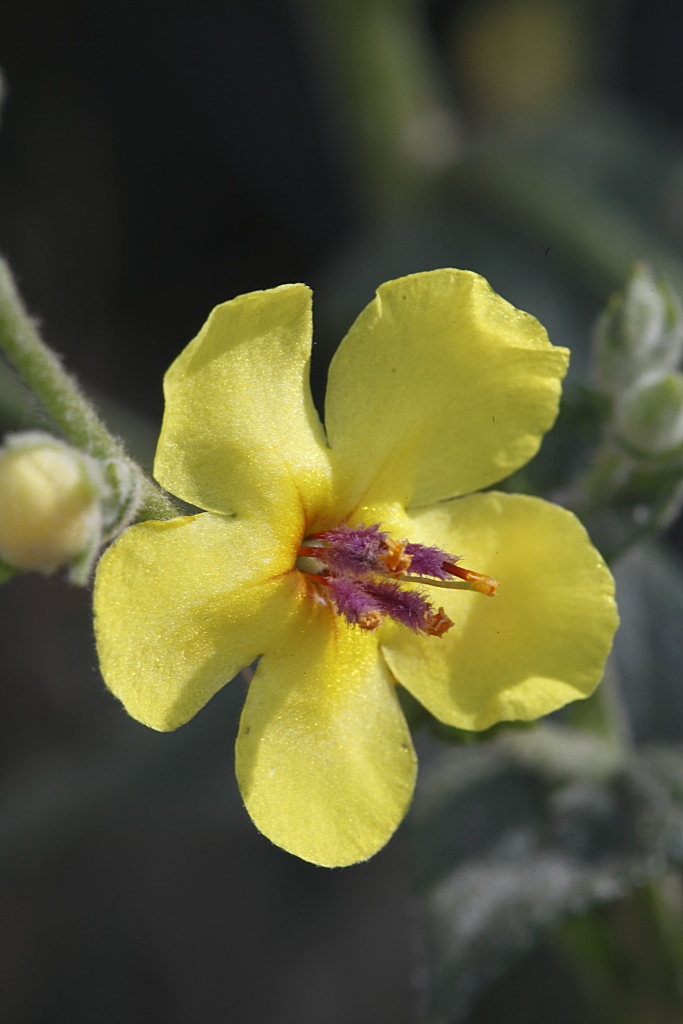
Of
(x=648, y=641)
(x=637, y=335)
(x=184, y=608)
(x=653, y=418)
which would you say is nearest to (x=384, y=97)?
(x=648, y=641)

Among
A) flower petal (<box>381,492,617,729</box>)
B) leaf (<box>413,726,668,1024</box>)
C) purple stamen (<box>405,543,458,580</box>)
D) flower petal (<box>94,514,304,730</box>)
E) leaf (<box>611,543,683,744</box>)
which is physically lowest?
leaf (<box>611,543,683,744</box>)

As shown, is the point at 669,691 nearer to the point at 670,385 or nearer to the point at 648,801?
the point at 648,801

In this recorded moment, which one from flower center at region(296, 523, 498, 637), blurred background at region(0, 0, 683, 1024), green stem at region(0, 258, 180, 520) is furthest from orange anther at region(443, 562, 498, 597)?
blurred background at region(0, 0, 683, 1024)

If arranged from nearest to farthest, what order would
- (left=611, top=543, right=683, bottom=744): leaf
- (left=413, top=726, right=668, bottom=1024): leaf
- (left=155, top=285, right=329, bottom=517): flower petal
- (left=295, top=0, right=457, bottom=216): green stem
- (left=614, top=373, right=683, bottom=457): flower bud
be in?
(left=155, top=285, right=329, bottom=517): flower petal
(left=614, top=373, right=683, bottom=457): flower bud
(left=413, top=726, right=668, bottom=1024): leaf
(left=611, top=543, right=683, bottom=744): leaf
(left=295, top=0, right=457, bottom=216): green stem

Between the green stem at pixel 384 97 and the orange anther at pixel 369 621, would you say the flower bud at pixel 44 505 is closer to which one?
the orange anther at pixel 369 621

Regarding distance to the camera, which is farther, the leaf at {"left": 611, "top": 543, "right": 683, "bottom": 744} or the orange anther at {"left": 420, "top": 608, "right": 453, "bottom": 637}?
the leaf at {"left": 611, "top": 543, "right": 683, "bottom": 744}

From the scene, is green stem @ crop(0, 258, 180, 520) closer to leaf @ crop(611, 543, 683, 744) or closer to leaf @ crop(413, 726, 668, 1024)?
leaf @ crop(413, 726, 668, 1024)

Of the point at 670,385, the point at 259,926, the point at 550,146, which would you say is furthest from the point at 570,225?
the point at 259,926

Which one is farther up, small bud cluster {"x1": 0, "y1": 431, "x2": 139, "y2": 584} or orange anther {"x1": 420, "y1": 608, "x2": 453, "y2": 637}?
small bud cluster {"x1": 0, "y1": 431, "x2": 139, "y2": 584}
